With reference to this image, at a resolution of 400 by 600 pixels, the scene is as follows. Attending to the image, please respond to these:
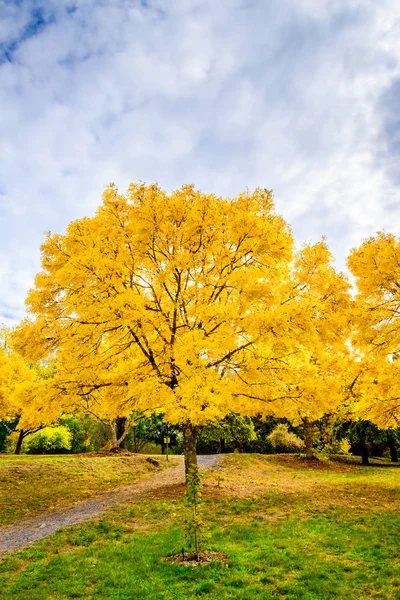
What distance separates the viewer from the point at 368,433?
2355cm

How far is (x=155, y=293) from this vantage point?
471 inches

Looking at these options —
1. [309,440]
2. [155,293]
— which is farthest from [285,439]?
[155,293]

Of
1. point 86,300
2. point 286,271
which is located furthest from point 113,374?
point 286,271

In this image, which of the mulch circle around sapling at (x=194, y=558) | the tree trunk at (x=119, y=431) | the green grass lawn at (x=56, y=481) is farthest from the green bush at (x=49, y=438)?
the mulch circle around sapling at (x=194, y=558)

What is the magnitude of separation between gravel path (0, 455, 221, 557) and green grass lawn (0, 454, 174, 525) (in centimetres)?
58

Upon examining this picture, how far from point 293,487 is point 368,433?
12.7 metres

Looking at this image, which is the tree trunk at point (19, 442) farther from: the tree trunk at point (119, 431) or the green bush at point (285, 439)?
the green bush at point (285, 439)

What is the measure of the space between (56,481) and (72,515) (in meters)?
5.56

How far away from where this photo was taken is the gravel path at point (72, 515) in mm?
7504

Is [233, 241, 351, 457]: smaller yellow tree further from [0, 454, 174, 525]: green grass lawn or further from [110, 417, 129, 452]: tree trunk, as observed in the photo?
[110, 417, 129, 452]: tree trunk

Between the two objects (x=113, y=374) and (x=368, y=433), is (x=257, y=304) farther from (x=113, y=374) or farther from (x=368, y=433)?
(x=368, y=433)

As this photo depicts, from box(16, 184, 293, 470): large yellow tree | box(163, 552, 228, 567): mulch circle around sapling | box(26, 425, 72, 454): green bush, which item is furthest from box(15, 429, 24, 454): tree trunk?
box(163, 552, 228, 567): mulch circle around sapling

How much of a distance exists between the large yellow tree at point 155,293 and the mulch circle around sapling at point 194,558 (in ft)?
10.7

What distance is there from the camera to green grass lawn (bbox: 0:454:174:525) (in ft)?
34.9
